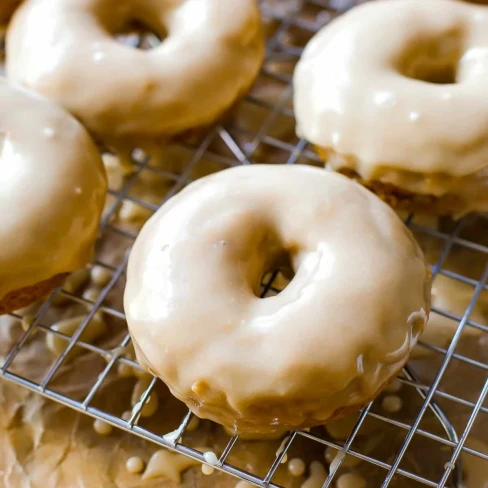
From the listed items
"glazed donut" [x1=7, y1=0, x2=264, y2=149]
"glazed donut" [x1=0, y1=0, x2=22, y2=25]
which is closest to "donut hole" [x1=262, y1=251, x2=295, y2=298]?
"glazed donut" [x1=7, y1=0, x2=264, y2=149]

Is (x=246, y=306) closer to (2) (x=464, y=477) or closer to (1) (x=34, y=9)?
(2) (x=464, y=477)

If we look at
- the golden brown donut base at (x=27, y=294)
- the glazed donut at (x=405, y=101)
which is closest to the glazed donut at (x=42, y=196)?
the golden brown donut base at (x=27, y=294)

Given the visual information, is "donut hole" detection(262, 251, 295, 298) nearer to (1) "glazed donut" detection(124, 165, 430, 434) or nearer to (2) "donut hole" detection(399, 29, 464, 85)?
(1) "glazed donut" detection(124, 165, 430, 434)

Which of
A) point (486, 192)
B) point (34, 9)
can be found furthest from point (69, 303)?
point (486, 192)

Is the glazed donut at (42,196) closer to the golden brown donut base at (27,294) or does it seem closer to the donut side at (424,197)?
the golden brown donut base at (27,294)

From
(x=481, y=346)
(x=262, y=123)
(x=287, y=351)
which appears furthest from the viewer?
(x=262, y=123)

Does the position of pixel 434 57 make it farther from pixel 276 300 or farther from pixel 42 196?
pixel 42 196
